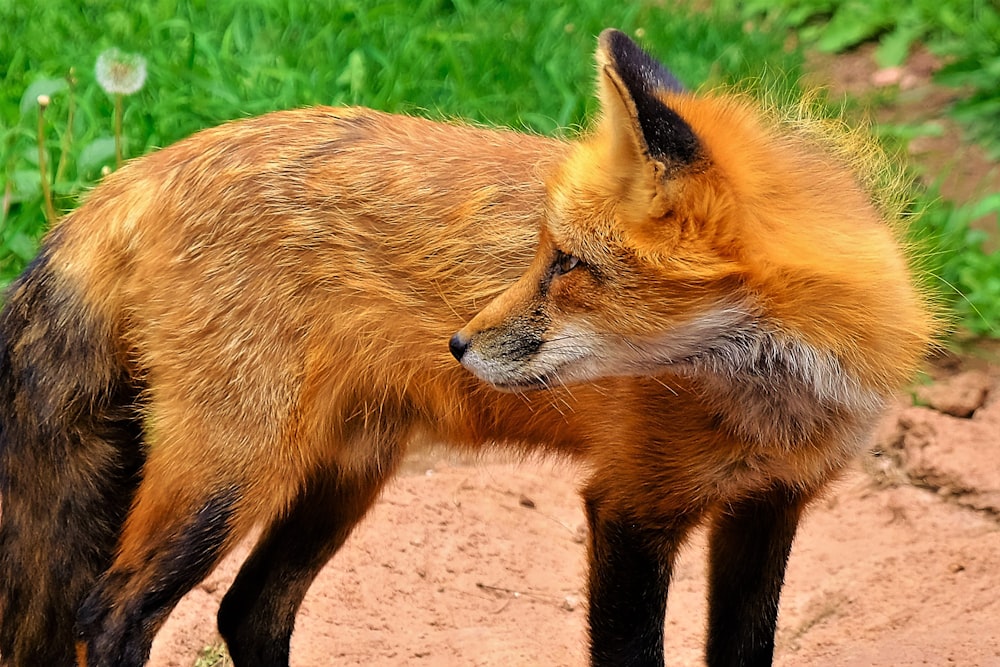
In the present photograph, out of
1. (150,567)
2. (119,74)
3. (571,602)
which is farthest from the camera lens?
(119,74)

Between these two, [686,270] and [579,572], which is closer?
[686,270]

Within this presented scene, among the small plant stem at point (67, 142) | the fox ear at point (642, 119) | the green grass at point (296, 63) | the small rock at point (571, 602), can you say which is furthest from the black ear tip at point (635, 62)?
the small plant stem at point (67, 142)

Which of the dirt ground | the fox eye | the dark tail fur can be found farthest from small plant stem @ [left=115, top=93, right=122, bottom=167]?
the fox eye

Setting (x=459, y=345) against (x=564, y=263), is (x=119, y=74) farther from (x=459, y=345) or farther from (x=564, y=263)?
(x=564, y=263)

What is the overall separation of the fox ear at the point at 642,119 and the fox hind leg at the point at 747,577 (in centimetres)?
146

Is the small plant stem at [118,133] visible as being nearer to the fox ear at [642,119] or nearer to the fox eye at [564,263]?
the fox eye at [564,263]

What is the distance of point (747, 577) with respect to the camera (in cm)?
444

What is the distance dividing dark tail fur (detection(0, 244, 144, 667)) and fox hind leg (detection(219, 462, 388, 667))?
701 millimetres

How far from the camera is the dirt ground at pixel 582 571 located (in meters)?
5.25

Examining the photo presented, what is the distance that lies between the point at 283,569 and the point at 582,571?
1.58 m

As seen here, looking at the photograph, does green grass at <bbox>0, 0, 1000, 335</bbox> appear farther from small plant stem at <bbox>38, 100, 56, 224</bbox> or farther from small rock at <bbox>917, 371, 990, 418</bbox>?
small rock at <bbox>917, 371, 990, 418</bbox>

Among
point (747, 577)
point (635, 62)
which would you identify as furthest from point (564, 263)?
point (747, 577)

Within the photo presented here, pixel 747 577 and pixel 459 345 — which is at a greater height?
pixel 459 345

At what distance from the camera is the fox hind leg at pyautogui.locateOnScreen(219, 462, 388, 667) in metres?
4.96
